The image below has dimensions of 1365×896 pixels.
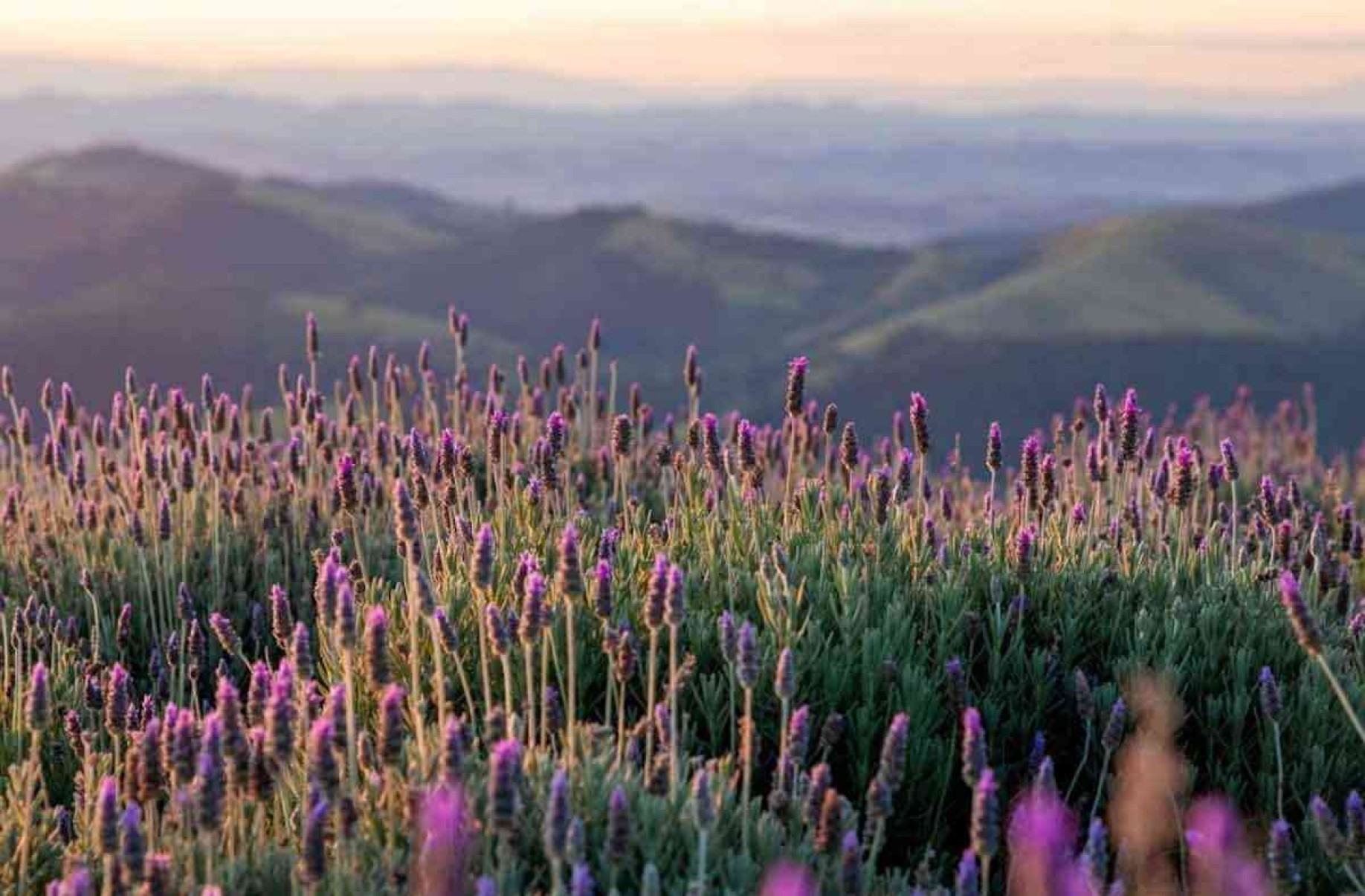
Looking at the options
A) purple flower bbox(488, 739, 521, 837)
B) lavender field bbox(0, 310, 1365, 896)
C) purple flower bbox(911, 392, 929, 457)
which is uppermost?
purple flower bbox(911, 392, 929, 457)

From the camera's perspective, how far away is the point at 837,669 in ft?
11.3

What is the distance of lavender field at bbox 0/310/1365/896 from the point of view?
2488 mm

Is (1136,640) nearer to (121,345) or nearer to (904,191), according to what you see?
(121,345)

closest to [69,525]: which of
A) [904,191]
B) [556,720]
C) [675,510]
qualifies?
[675,510]

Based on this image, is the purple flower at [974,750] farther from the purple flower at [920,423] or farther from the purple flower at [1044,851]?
the purple flower at [920,423]

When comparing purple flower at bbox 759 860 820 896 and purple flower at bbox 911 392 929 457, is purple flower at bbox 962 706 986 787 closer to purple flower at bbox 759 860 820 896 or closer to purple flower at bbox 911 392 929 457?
purple flower at bbox 759 860 820 896

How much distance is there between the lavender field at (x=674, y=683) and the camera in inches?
98.0

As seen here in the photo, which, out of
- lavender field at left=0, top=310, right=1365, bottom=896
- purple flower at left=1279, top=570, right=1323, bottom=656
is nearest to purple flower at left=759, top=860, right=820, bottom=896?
lavender field at left=0, top=310, right=1365, bottom=896

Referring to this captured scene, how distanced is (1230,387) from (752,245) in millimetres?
18622

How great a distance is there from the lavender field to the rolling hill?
15831 millimetres

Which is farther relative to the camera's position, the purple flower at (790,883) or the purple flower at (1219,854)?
the purple flower at (1219,854)

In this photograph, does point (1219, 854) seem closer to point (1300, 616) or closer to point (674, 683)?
point (1300, 616)

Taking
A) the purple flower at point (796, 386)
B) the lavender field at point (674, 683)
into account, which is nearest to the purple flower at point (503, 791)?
the lavender field at point (674, 683)

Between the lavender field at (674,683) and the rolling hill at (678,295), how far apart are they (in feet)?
51.9
